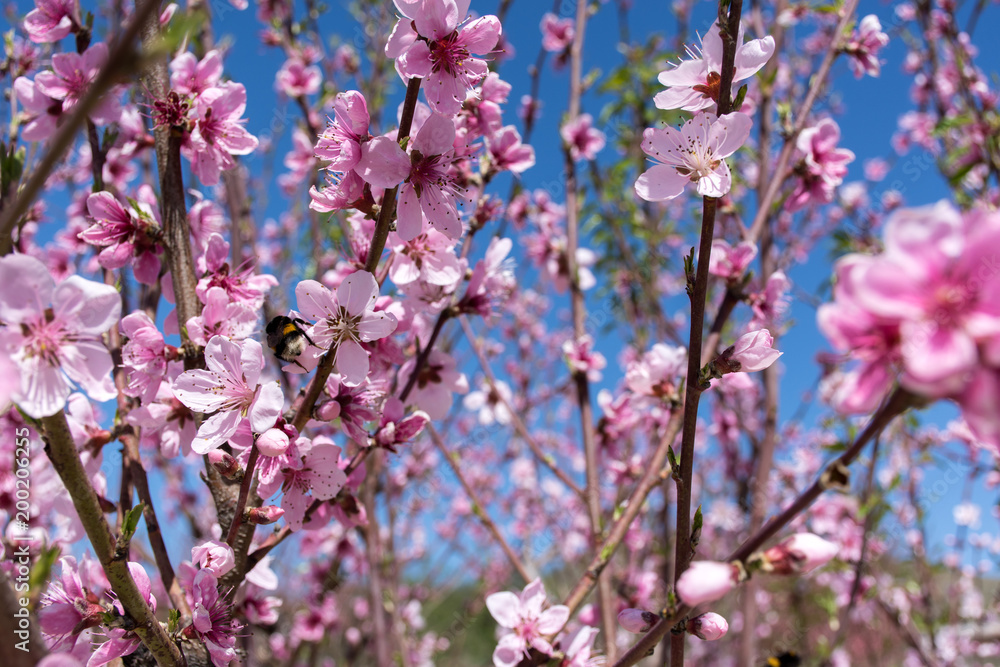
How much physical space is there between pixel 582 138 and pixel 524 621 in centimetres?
268

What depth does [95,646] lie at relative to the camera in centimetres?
150

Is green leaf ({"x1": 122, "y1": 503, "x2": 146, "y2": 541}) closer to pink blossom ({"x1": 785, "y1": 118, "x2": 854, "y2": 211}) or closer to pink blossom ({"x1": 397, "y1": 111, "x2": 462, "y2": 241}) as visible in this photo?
pink blossom ({"x1": 397, "y1": 111, "x2": 462, "y2": 241})

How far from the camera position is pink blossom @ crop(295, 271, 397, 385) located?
141cm

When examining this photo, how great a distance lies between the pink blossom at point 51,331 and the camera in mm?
1049

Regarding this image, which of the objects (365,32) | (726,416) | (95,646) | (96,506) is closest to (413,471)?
(726,416)

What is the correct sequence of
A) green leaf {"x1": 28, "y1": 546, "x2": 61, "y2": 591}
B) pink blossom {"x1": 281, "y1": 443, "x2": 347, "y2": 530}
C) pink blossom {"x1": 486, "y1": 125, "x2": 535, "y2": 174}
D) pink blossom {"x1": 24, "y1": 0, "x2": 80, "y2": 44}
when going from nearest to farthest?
green leaf {"x1": 28, "y1": 546, "x2": 61, "y2": 591}
pink blossom {"x1": 281, "y1": 443, "x2": 347, "y2": 530}
pink blossom {"x1": 24, "y1": 0, "x2": 80, "y2": 44}
pink blossom {"x1": 486, "y1": 125, "x2": 535, "y2": 174}

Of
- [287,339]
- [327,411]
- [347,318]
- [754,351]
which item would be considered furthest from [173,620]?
[754,351]

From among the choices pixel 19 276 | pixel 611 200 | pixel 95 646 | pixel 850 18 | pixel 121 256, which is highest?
pixel 611 200

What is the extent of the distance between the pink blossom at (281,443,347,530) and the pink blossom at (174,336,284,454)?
0.20m

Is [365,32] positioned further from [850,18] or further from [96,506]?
[96,506]

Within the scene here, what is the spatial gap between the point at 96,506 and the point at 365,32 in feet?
16.3

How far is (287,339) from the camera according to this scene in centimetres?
143

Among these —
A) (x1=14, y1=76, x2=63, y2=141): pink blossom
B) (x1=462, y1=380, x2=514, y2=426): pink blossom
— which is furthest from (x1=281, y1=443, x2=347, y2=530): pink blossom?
(x1=462, y1=380, x2=514, y2=426): pink blossom

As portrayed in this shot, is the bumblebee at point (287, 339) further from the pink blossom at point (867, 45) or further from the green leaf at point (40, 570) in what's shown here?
the pink blossom at point (867, 45)
